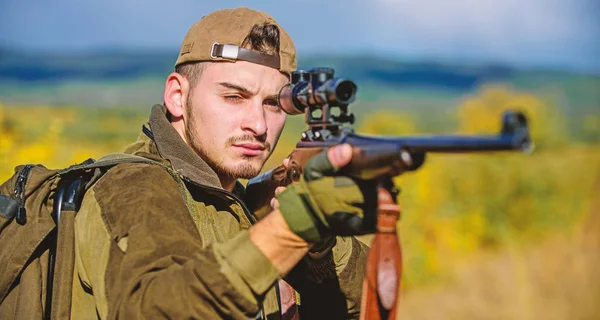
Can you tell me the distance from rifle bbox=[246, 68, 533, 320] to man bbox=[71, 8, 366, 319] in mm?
88

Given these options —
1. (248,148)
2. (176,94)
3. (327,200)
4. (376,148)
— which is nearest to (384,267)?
(327,200)

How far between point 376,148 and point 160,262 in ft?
2.41

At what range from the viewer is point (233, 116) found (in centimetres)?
308

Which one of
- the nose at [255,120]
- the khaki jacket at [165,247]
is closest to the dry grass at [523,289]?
the nose at [255,120]

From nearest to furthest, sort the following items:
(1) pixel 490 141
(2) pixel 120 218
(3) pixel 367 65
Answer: (1) pixel 490 141, (2) pixel 120 218, (3) pixel 367 65

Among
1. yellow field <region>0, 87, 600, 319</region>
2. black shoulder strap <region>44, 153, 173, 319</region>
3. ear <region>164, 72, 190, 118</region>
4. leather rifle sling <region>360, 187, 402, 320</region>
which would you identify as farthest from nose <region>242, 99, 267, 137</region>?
yellow field <region>0, 87, 600, 319</region>

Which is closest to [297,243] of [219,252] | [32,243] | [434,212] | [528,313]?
[219,252]

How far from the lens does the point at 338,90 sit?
2.64 meters

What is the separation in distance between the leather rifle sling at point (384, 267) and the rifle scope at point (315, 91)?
0.44 metres

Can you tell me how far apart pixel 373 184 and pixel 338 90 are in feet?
1.32

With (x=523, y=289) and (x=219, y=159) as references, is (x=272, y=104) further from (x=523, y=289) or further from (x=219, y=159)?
(x=523, y=289)

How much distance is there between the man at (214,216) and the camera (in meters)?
2.26

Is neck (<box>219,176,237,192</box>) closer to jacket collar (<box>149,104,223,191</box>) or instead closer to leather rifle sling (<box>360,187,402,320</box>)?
jacket collar (<box>149,104,223,191</box>)

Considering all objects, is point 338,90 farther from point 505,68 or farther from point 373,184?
point 505,68
